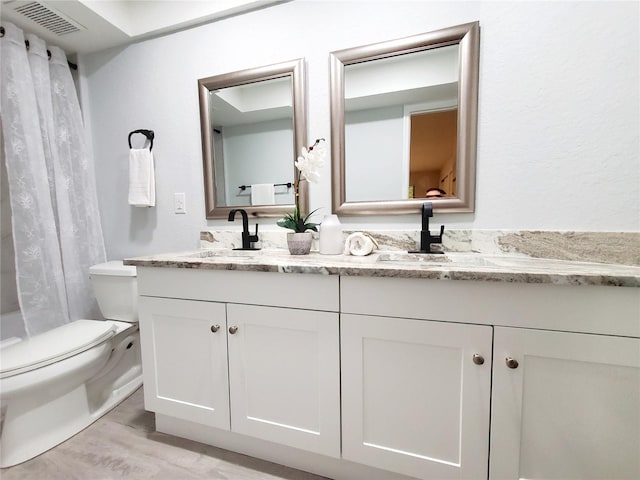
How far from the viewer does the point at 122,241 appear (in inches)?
65.8

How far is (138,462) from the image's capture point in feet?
3.36

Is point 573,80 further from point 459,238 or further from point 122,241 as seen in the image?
point 122,241

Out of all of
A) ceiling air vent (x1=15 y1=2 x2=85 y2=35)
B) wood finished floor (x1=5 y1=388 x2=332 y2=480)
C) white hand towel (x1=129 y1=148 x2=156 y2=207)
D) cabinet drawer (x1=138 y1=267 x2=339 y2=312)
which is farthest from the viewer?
white hand towel (x1=129 y1=148 x2=156 y2=207)

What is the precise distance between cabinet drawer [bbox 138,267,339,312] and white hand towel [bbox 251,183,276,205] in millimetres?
536

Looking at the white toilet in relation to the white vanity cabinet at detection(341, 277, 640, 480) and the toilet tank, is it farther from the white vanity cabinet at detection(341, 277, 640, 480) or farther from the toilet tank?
the white vanity cabinet at detection(341, 277, 640, 480)

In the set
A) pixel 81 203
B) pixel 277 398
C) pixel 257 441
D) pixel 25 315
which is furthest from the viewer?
pixel 81 203

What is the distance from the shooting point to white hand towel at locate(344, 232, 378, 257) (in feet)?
3.54

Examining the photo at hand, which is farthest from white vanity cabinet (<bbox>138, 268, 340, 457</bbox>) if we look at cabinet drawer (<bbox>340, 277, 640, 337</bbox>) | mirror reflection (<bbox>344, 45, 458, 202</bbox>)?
mirror reflection (<bbox>344, 45, 458, 202</bbox>)

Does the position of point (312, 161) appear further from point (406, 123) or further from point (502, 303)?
point (502, 303)

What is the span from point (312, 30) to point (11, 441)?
2199 mm

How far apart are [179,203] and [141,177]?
0.88 ft

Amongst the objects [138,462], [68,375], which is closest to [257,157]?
[68,375]

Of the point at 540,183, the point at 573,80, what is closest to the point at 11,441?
the point at 540,183

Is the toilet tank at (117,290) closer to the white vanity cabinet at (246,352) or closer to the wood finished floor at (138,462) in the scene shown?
the white vanity cabinet at (246,352)
